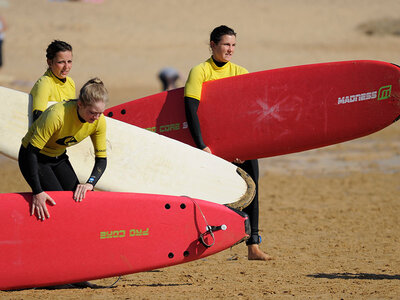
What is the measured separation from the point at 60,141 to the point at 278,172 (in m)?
6.86

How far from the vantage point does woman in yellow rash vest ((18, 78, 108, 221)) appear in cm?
431

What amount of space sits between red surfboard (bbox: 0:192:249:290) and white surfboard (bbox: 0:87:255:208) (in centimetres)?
69

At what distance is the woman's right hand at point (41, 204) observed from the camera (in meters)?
4.58

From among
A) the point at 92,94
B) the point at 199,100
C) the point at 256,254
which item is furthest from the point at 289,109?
the point at 92,94

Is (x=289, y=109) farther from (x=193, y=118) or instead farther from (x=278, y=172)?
(x=278, y=172)

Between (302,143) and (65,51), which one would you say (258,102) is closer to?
(302,143)

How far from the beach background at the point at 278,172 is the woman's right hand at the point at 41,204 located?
568mm

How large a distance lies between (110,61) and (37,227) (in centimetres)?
2180

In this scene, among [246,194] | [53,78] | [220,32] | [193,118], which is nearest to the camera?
[53,78]

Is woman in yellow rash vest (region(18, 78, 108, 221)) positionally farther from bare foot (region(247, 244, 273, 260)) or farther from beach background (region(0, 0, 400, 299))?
bare foot (region(247, 244, 273, 260))

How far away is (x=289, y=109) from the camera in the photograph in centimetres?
660

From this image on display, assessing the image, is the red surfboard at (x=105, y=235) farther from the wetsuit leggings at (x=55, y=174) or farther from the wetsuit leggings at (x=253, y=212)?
the wetsuit leggings at (x=253, y=212)


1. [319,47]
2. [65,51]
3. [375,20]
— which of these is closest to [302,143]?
[65,51]

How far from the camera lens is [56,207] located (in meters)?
4.71
